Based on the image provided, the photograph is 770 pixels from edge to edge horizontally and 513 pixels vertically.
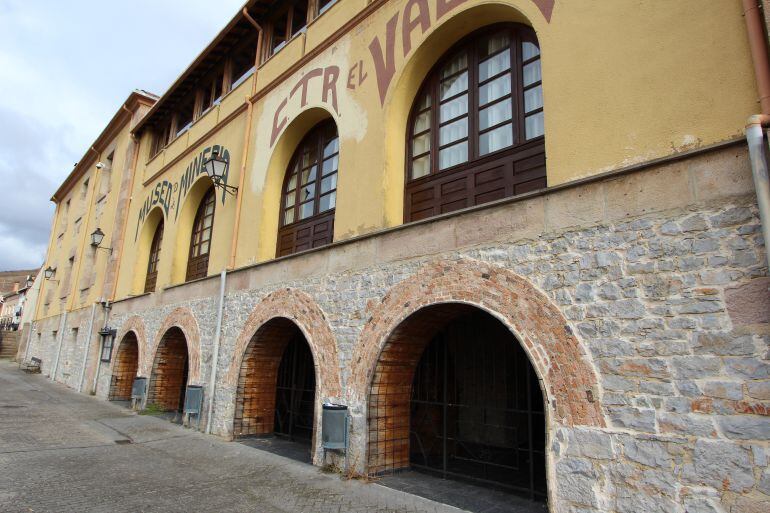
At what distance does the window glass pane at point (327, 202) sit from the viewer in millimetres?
8133

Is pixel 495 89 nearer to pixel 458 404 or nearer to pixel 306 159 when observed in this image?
pixel 458 404

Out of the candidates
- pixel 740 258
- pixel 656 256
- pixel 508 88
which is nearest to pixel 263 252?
pixel 508 88

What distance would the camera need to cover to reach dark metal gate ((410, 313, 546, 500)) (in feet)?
23.1

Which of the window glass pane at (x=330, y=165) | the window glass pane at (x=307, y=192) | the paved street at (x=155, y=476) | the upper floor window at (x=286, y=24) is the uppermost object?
the upper floor window at (x=286, y=24)

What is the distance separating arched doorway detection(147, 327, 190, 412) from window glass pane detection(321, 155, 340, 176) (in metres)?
5.96

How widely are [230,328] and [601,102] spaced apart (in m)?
7.41

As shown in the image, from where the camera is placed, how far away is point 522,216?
4.82 metres

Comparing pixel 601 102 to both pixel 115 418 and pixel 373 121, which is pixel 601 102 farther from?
pixel 115 418

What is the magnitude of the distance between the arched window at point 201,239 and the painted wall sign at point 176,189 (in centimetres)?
56

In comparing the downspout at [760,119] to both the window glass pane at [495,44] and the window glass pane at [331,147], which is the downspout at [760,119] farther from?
the window glass pane at [331,147]

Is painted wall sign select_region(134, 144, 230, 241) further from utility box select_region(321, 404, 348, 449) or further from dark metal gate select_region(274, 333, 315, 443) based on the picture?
utility box select_region(321, 404, 348, 449)

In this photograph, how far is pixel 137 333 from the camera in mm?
12867

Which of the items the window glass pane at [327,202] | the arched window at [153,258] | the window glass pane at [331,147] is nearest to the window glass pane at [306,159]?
the window glass pane at [331,147]

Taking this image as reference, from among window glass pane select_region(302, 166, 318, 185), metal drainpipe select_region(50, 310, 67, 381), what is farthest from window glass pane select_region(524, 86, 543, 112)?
metal drainpipe select_region(50, 310, 67, 381)
